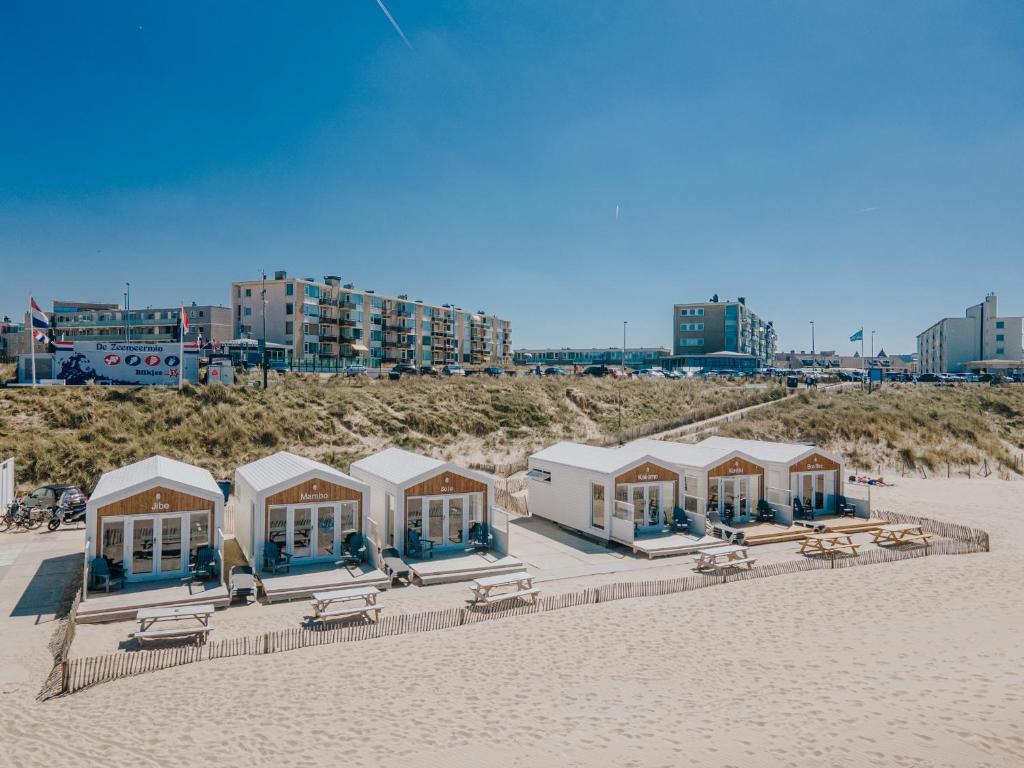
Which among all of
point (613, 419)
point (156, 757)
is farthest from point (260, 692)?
point (613, 419)

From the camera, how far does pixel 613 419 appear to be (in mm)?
54438

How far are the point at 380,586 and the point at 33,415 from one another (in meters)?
27.6

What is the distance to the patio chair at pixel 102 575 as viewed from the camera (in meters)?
15.5

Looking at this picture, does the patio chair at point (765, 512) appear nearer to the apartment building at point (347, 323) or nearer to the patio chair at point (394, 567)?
the patio chair at point (394, 567)

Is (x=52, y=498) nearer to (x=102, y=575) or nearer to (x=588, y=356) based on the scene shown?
(x=102, y=575)

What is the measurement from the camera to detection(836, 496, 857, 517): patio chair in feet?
83.4

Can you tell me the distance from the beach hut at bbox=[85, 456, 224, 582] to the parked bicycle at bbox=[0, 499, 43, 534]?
24.6 ft

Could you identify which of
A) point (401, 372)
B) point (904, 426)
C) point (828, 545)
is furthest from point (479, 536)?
point (401, 372)

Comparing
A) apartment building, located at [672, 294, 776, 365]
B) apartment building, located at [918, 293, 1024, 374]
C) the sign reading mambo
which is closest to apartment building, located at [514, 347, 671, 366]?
apartment building, located at [672, 294, 776, 365]

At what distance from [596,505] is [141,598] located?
13.1m

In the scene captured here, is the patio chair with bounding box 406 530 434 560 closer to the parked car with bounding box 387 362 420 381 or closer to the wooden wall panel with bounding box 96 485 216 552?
the wooden wall panel with bounding box 96 485 216 552

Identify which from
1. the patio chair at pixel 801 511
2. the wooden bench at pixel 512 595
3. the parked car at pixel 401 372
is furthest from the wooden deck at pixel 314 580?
the parked car at pixel 401 372

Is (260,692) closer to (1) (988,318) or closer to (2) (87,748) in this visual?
(2) (87,748)

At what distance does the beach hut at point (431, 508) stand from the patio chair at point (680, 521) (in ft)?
20.1
